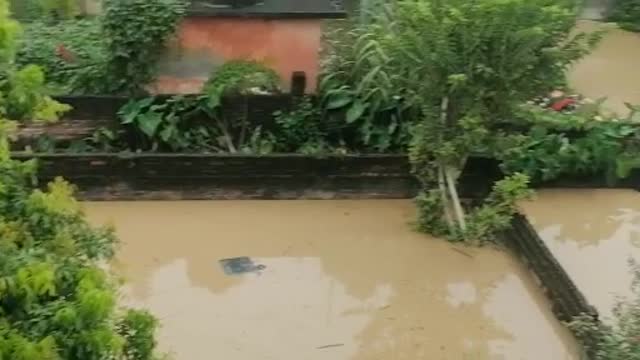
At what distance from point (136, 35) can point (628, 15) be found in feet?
18.3

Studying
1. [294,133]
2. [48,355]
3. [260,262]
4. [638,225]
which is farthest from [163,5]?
[48,355]

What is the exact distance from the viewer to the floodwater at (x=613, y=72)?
8.20 m

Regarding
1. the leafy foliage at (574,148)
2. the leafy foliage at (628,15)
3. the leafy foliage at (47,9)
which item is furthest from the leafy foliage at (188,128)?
the leafy foliage at (628,15)

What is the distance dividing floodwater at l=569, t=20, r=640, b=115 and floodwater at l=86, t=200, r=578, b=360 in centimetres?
256

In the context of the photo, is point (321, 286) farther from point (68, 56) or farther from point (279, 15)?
point (68, 56)

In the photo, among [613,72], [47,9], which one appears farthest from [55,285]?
[613,72]

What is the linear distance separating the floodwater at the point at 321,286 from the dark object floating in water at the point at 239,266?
0.02 metres

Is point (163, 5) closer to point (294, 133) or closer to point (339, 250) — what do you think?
point (294, 133)

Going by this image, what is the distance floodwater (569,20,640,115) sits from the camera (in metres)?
8.20

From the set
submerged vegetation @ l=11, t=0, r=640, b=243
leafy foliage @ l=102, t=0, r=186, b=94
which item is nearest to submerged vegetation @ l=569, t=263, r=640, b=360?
submerged vegetation @ l=11, t=0, r=640, b=243

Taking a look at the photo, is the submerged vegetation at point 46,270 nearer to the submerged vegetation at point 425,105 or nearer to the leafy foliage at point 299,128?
the submerged vegetation at point 425,105

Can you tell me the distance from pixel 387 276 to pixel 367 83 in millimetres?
1525

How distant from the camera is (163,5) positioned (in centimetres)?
655

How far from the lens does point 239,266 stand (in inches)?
227
